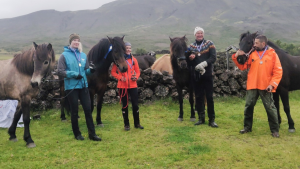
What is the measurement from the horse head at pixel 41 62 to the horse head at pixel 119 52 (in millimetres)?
1331

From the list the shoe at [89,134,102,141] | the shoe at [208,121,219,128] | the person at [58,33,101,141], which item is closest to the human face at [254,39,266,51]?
the shoe at [208,121,219,128]

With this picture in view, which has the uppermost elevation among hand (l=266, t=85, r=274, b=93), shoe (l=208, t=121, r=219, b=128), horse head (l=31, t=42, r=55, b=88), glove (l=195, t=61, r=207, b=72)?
horse head (l=31, t=42, r=55, b=88)

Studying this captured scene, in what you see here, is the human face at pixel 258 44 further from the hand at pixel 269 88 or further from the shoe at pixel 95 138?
the shoe at pixel 95 138

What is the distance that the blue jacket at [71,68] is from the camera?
177 inches

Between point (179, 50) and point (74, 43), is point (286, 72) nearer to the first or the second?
point (179, 50)

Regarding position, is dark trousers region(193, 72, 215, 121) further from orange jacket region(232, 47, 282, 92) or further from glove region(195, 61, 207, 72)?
orange jacket region(232, 47, 282, 92)

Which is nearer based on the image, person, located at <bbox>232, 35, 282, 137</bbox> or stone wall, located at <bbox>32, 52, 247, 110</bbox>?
person, located at <bbox>232, 35, 282, 137</bbox>

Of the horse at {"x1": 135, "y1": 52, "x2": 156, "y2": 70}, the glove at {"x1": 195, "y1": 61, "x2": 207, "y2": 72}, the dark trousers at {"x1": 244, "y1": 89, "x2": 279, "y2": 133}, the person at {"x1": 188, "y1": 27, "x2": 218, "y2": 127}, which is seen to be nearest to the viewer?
the dark trousers at {"x1": 244, "y1": 89, "x2": 279, "y2": 133}

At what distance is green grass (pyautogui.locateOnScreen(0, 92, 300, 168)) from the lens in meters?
3.88

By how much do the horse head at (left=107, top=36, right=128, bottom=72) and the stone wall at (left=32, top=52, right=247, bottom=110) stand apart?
133 inches

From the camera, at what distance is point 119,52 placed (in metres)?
5.08

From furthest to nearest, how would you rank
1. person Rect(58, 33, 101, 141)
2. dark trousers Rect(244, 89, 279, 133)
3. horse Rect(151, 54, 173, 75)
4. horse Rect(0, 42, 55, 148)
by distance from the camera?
horse Rect(151, 54, 173, 75) < dark trousers Rect(244, 89, 279, 133) < person Rect(58, 33, 101, 141) < horse Rect(0, 42, 55, 148)

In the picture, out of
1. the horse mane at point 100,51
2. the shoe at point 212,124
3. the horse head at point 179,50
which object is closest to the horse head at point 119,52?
the horse mane at point 100,51

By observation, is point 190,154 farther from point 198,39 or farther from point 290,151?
point 198,39
